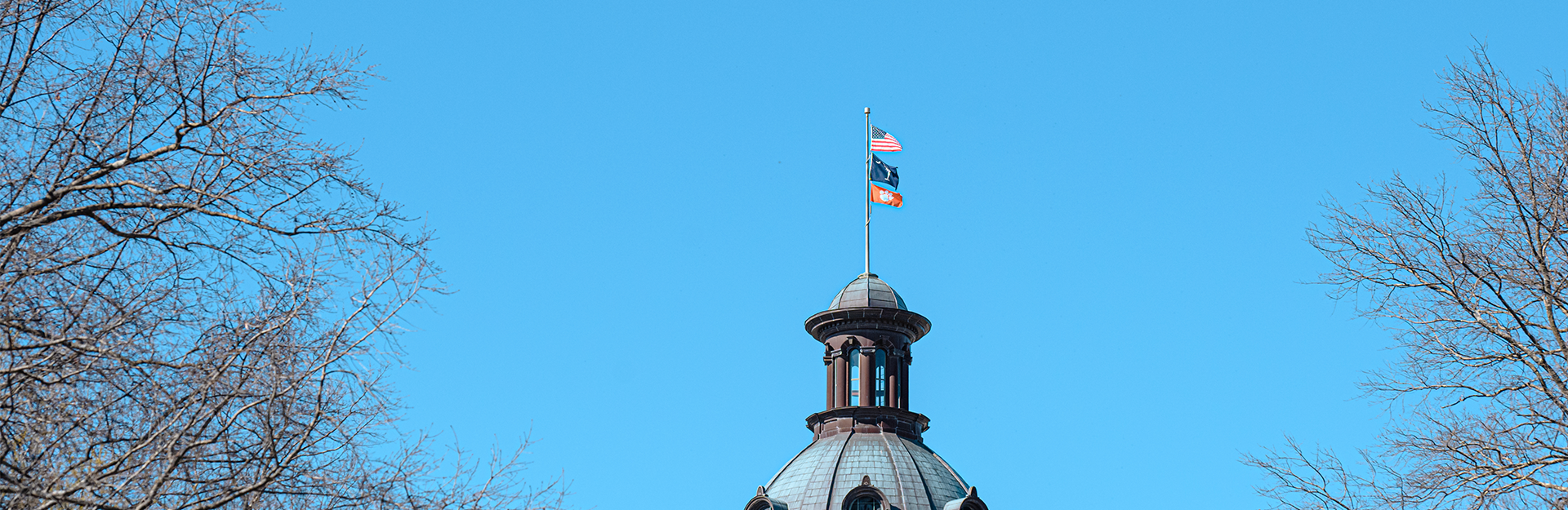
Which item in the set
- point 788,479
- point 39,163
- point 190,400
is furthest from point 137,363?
point 788,479

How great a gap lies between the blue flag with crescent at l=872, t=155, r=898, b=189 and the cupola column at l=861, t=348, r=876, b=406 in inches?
230

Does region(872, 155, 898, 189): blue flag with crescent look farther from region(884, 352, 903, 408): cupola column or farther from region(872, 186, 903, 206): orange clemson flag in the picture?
region(884, 352, 903, 408): cupola column

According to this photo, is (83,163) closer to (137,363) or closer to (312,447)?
(137,363)

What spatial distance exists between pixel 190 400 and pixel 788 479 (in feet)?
125

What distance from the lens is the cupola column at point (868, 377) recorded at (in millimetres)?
53125

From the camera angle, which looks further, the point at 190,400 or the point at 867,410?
the point at 867,410

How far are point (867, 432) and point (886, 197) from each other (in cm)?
857

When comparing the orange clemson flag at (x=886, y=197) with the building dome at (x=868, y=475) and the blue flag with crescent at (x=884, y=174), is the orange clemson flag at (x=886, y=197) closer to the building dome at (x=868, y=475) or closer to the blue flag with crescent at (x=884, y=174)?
the blue flag with crescent at (x=884, y=174)

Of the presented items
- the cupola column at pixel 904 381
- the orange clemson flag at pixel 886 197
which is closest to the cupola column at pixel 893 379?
the cupola column at pixel 904 381

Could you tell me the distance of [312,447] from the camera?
1305 centimetres

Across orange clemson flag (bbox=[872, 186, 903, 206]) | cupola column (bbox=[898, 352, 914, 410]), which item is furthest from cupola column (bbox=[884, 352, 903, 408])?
orange clemson flag (bbox=[872, 186, 903, 206])

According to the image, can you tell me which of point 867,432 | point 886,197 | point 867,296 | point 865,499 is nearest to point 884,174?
point 886,197

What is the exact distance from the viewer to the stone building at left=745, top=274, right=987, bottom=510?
48000 millimetres

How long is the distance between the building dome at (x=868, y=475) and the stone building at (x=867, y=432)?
0.03 meters
